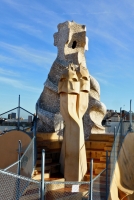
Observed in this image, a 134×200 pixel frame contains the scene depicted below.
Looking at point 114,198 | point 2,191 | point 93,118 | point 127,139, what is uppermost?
point 93,118

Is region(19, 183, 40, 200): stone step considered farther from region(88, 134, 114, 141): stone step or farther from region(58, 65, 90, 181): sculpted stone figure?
region(88, 134, 114, 141): stone step

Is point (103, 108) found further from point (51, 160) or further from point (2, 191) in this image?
point (2, 191)

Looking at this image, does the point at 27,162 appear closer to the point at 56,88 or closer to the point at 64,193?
the point at 64,193

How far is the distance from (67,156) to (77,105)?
1542mm

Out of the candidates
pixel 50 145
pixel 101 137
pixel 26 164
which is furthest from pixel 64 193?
pixel 101 137

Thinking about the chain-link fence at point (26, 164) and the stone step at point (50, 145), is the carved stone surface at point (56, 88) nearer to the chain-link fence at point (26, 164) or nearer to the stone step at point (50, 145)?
the stone step at point (50, 145)

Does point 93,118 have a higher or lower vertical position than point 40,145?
higher

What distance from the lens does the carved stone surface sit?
11.1 meters

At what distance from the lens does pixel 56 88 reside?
11.1 metres

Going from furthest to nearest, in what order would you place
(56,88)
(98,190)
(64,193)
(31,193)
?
(56,88) < (64,193) < (98,190) < (31,193)

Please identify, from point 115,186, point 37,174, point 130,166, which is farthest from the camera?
point 130,166

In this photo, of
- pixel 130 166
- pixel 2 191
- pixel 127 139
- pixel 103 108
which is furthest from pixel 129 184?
pixel 2 191

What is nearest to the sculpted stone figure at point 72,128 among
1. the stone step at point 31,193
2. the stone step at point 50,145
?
the stone step at point 31,193

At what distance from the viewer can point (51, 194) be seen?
273 inches
